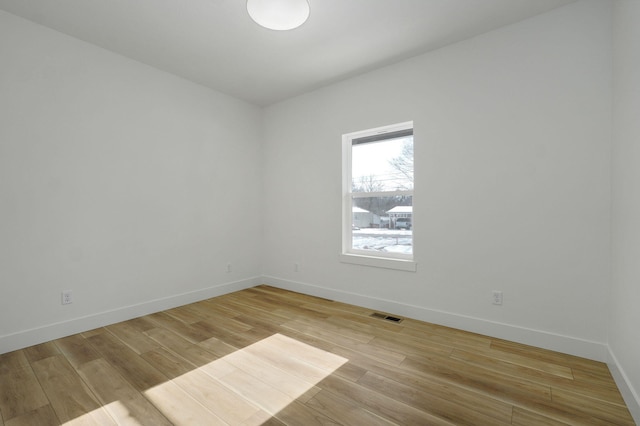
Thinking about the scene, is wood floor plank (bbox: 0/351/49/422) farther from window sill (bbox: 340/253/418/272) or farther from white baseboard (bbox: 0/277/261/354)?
window sill (bbox: 340/253/418/272)

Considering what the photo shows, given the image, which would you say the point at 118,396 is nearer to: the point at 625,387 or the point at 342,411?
the point at 342,411

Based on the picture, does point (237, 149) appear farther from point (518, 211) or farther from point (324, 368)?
point (518, 211)

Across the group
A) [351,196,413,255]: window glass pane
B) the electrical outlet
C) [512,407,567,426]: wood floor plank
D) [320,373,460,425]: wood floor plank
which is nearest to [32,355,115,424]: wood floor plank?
the electrical outlet

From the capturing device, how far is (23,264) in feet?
8.12

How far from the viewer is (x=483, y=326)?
2.70 meters

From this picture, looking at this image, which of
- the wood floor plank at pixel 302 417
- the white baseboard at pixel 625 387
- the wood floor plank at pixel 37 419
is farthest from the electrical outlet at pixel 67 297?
the white baseboard at pixel 625 387

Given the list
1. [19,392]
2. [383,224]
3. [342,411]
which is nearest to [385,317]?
[383,224]

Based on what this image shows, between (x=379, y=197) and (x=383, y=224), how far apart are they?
34 centimetres

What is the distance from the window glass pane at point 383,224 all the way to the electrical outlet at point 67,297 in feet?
9.87

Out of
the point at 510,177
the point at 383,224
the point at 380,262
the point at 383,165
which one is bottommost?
the point at 380,262

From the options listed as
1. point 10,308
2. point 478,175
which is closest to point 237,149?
point 10,308

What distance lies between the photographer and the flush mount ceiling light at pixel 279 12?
1.97 m

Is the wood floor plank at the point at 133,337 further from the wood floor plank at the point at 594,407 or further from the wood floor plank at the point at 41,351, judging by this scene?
the wood floor plank at the point at 594,407

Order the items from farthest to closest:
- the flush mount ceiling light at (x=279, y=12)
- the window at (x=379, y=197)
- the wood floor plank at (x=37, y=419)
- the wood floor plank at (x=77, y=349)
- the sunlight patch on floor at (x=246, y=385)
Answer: the window at (x=379, y=197) < the wood floor plank at (x=77, y=349) < the flush mount ceiling light at (x=279, y=12) < the sunlight patch on floor at (x=246, y=385) < the wood floor plank at (x=37, y=419)
